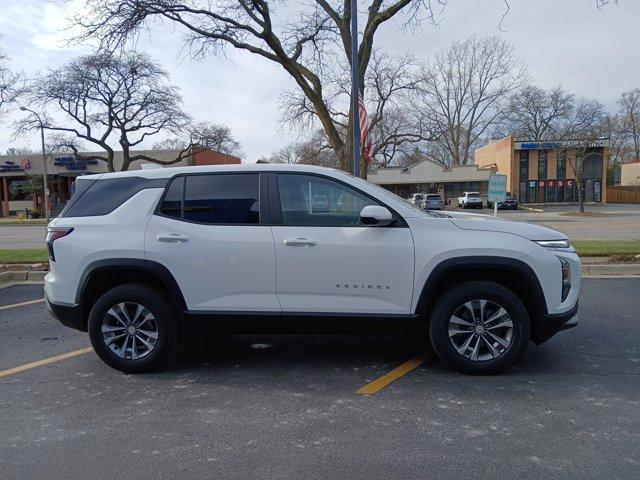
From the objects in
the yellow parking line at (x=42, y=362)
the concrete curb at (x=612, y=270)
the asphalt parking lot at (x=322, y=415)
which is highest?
the concrete curb at (x=612, y=270)

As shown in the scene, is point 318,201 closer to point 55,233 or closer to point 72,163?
point 55,233

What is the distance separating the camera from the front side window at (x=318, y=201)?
4.23 metres

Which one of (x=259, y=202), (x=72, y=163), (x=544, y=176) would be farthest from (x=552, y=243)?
(x=544, y=176)

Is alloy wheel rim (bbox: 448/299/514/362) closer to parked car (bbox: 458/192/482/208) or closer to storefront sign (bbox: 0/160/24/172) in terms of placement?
parked car (bbox: 458/192/482/208)

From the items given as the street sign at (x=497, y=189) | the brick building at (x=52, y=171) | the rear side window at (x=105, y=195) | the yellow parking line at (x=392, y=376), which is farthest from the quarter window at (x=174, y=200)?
the brick building at (x=52, y=171)

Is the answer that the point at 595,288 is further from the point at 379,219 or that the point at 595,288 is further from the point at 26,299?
the point at 26,299

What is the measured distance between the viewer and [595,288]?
7.62 m

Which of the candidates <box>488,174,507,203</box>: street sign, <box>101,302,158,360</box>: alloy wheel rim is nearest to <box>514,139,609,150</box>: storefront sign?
<box>488,174,507,203</box>: street sign

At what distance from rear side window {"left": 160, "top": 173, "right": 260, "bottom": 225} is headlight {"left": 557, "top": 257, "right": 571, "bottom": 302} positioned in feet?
8.75

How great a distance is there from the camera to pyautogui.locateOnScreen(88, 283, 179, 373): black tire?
434cm

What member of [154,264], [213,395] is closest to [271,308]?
[213,395]

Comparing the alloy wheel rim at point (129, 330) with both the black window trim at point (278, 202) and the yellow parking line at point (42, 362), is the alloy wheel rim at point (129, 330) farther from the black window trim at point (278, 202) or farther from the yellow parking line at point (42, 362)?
the black window trim at point (278, 202)

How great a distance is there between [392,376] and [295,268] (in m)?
1.29

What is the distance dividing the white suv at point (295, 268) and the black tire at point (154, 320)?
13mm
